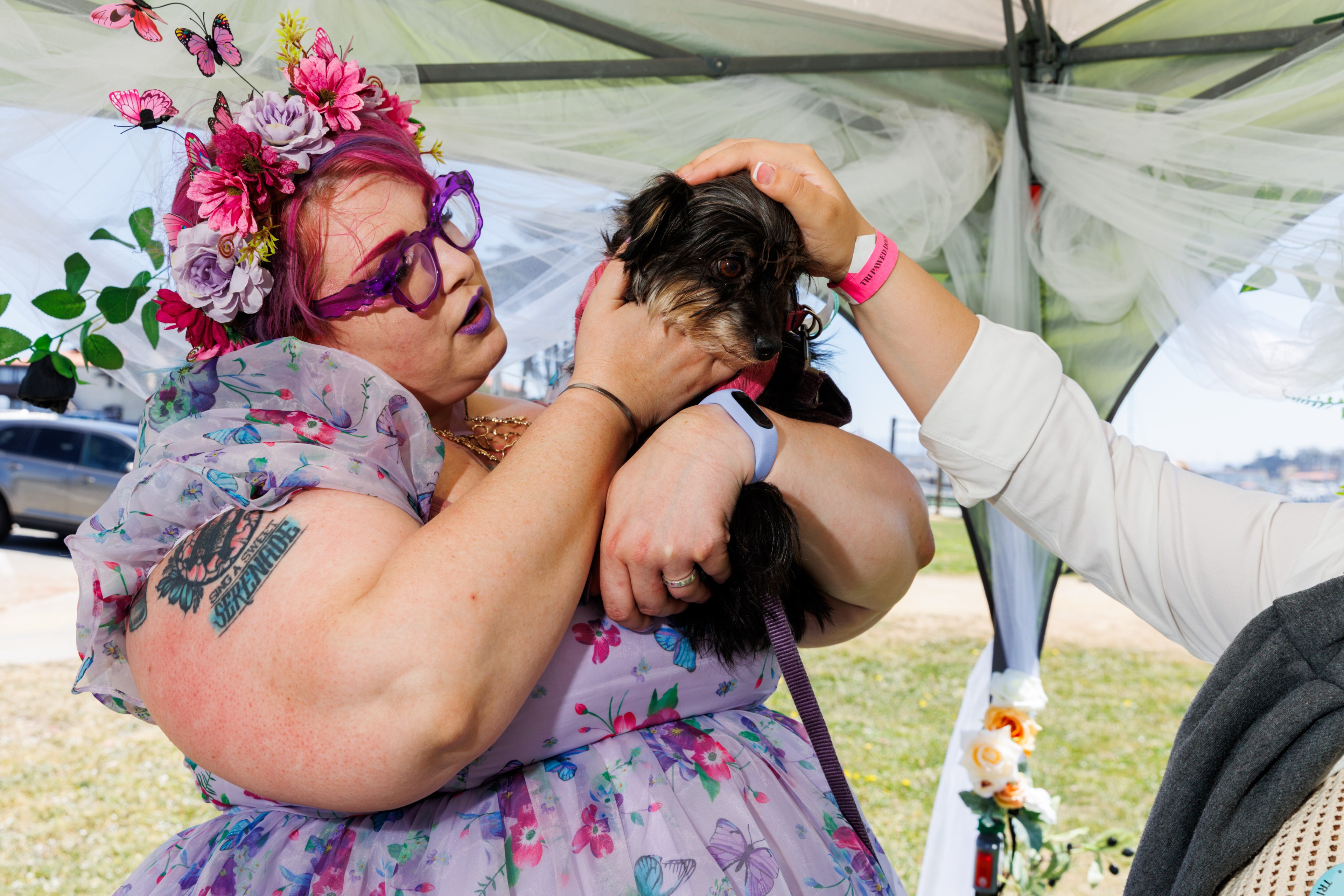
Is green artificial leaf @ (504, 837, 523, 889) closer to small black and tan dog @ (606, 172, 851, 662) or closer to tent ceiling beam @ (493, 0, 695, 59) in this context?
small black and tan dog @ (606, 172, 851, 662)

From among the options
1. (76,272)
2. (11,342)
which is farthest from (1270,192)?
(11,342)

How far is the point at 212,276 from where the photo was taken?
101 centimetres

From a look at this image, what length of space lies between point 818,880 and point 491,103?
2.23 metres

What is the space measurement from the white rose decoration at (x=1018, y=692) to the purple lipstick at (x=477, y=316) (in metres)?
3.00

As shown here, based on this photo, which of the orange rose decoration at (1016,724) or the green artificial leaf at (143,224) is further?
the orange rose decoration at (1016,724)

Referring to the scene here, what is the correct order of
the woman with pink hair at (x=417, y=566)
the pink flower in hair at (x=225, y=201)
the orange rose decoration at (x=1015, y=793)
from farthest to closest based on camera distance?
the orange rose decoration at (x=1015, y=793), the pink flower in hair at (x=225, y=201), the woman with pink hair at (x=417, y=566)

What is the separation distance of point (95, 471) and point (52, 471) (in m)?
0.32

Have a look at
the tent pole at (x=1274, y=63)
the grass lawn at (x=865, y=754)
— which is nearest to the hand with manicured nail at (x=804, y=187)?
the tent pole at (x=1274, y=63)

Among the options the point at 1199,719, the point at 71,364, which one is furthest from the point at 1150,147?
the point at 71,364

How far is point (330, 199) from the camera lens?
1.06 meters

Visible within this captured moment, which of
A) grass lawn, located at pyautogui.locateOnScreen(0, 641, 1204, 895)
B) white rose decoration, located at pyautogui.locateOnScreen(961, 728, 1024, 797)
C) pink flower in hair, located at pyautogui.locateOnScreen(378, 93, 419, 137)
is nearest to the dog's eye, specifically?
pink flower in hair, located at pyautogui.locateOnScreen(378, 93, 419, 137)

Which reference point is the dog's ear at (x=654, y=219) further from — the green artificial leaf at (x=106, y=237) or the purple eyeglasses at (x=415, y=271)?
the green artificial leaf at (x=106, y=237)

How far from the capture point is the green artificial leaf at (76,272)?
177 centimetres

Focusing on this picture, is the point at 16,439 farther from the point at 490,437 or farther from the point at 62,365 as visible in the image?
the point at 490,437
